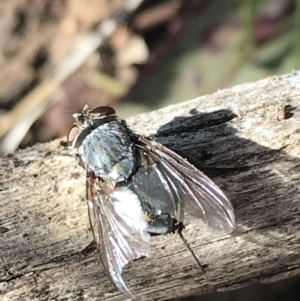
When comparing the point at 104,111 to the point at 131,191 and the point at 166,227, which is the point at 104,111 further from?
the point at 166,227

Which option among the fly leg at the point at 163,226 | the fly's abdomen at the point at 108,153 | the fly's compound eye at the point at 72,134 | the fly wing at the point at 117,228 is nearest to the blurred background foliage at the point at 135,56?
the fly's compound eye at the point at 72,134

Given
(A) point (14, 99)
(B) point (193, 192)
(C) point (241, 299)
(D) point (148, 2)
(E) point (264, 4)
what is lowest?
(C) point (241, 299)

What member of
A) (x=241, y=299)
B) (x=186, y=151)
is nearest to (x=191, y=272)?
(x=186, y=151)

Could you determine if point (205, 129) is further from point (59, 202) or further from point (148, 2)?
point (148, 2)

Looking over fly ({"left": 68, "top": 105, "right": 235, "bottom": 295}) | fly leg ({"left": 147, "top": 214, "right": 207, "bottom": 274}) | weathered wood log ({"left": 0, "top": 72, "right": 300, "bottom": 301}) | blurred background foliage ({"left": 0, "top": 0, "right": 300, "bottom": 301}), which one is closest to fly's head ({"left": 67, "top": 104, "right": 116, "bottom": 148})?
fly ({"left": 68, "top": 105, "right": 235, "bottom": 295})

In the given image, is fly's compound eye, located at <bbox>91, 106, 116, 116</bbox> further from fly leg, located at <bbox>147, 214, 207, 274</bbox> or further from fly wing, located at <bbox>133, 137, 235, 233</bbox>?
fly leg, located at <bbox>147, 214, 207, 274</bbox>

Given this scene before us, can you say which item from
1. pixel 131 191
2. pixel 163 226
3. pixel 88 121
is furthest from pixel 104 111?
pixel 163 226
